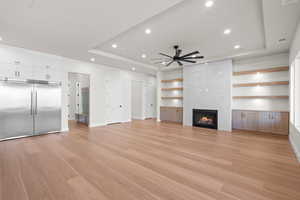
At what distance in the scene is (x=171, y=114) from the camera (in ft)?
25.2

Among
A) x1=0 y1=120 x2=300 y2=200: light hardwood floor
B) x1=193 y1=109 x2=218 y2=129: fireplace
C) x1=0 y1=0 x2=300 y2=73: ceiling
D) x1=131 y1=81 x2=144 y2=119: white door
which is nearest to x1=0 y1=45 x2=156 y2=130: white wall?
x1=0 y1=0 x2=300 y2=73: ceiling

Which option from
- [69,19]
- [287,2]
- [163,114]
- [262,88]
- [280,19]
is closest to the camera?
[287,2]

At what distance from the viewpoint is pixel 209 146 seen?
3646mm

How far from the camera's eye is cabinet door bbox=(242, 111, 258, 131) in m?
5.29

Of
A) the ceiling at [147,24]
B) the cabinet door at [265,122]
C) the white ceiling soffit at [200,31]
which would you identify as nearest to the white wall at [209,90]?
the white ceiling soffit at [200,31]

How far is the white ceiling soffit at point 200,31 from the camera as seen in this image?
8.48 ft

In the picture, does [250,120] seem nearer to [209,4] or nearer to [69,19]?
[209,4]

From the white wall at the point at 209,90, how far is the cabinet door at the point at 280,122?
1429mm

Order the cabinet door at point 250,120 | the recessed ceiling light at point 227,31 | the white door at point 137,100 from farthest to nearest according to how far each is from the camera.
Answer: the white door at point 137,100
the cabinet door at point 250,120
the recessed ceiling light at point 227,31

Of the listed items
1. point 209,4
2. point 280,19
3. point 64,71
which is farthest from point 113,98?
point 280,19

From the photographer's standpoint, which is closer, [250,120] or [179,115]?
[250,120]

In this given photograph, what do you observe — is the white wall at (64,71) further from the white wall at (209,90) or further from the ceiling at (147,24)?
the white wall at (209,90)

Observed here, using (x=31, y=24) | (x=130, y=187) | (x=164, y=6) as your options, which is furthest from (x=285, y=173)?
(x=31, y=24)

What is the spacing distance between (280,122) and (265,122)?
41 cm
